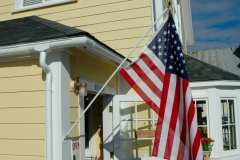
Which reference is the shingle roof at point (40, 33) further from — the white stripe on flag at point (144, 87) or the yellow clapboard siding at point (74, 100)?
the yellow clapboard siding at point (74, 100)

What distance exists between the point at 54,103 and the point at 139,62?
1.16 m

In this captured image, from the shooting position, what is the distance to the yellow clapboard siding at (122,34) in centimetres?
596

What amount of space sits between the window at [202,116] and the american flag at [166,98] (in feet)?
9.51

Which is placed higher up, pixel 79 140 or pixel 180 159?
pixel 79 140

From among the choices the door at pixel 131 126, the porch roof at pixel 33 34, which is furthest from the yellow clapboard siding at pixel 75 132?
the door at pixel 131 126

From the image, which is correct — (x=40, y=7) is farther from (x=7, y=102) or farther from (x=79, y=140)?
(x=79, y=140)

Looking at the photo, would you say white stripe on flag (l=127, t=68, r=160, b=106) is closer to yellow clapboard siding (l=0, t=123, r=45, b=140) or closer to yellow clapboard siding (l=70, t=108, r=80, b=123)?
yellow clapboard siding (l=70, t=108, r=80, b=123)

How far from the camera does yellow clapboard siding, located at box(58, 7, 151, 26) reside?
5986 mm

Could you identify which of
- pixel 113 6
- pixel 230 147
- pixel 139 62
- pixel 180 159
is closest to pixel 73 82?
pixel 139 62

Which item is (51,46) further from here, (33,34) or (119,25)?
(119,25)

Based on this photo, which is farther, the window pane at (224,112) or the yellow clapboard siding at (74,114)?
the window pane at (224,112)

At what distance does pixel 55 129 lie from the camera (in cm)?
337

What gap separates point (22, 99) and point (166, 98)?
6.02 ft

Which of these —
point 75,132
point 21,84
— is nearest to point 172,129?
point 75,132
